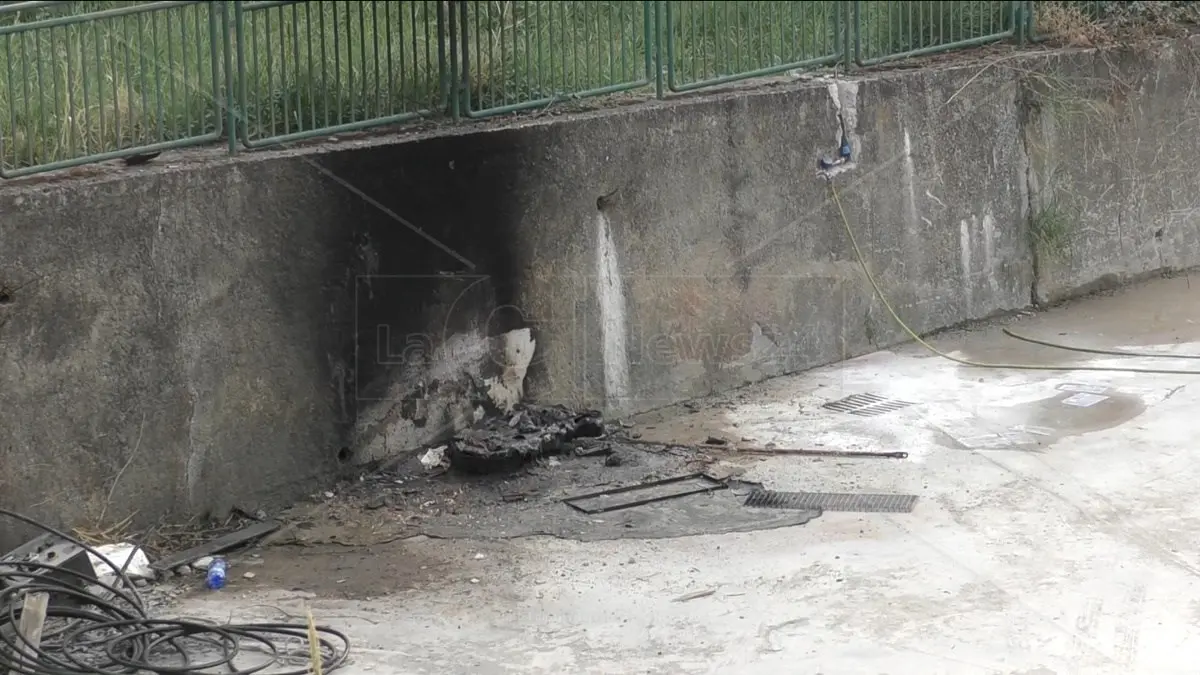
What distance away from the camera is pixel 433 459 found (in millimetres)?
7691

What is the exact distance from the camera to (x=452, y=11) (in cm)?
803

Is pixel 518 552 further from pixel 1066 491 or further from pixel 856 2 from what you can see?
pixel 856 2

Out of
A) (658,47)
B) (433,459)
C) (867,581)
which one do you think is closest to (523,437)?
(433,459)

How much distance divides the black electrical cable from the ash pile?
1.89 metres

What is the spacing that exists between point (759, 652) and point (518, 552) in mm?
1466

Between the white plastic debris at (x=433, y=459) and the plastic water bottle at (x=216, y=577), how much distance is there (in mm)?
1383

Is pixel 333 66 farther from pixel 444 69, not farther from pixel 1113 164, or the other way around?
pixel 1113 164

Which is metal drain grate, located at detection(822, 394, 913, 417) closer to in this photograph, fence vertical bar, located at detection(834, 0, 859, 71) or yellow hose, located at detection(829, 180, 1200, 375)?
yellow hose, located at detection(829, 180, 1200, 375)

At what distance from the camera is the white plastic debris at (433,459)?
25.1ft

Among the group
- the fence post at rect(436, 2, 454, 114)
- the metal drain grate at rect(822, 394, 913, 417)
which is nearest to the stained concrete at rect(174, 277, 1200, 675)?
the metal drain grate at rect(822, 394, 913, 417)

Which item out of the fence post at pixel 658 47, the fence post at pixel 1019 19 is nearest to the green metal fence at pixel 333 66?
the fence post at pixel 658 47

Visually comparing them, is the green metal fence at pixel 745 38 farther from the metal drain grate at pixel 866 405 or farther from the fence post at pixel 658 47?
the metal drain grate at pixel 866 405

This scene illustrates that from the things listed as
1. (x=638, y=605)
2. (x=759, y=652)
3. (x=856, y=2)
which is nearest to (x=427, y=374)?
(x=638, y=605)

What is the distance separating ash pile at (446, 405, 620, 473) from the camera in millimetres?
7562
